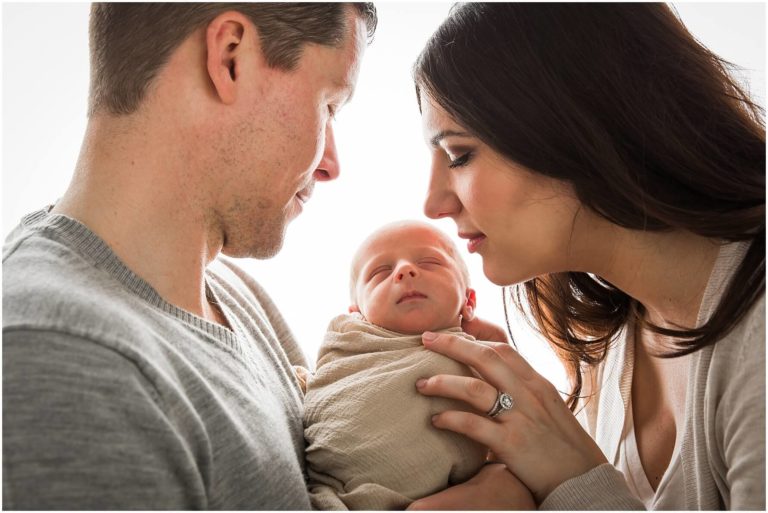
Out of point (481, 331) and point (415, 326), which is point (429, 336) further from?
point (481, 331)

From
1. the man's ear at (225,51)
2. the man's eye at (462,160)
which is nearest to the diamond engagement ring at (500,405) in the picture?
the man's eye at (462,160)

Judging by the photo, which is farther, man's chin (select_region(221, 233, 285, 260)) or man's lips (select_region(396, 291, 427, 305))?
man's lips (select_region(396, 291, 427, 305))

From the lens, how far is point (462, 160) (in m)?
1.68

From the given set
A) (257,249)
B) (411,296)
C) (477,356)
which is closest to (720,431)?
(477,356)

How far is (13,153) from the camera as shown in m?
2.41

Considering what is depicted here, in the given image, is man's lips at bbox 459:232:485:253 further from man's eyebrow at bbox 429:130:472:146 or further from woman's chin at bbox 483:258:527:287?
man's eyebrow at bbox 429:130:472:146

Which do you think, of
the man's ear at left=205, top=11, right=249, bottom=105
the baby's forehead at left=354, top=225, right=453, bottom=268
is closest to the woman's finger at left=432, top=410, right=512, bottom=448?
the baby's forehead at left=354, top=225, right=453, bottom=268

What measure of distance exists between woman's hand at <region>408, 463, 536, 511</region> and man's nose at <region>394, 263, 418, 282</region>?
19.6 inches

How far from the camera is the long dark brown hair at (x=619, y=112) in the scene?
1530 mm

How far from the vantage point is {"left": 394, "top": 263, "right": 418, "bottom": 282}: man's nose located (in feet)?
5.89

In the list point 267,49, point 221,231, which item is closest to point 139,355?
point 221,231

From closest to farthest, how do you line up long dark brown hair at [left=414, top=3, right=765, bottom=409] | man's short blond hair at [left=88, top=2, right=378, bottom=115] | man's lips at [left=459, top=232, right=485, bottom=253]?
man's short blond hair at [left=88, top=2, right=378, bottom=115] < long dark brown hair at [left=414, top=3, right=765, bottom=409] < man's lips at [left=459, top=232, right=485, bottom=253]

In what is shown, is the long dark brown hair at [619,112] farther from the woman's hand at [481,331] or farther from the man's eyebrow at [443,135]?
the woman's hand at [481,331]

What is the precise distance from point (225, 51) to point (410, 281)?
2.34 ft
